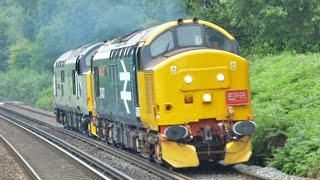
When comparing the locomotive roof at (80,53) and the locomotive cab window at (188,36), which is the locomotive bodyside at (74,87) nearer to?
the locomotive roof at (80,53)

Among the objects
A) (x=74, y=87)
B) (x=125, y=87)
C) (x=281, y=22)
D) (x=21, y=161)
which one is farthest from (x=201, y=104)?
(x=74, y=87)

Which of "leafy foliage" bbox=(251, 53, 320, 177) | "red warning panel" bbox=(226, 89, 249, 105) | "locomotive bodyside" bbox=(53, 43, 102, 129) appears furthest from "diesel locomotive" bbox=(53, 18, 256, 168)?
"locomotive bodyside" bbox=(53, 43, 102, 129)

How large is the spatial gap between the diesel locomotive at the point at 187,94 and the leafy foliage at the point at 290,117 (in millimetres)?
948

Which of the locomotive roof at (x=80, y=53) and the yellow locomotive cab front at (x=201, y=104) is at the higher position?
the locomotive roof at (x=80, y=53)

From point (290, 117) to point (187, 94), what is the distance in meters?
2.77

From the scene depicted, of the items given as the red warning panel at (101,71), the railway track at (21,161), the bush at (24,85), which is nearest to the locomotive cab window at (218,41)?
the railway track at (21,161)

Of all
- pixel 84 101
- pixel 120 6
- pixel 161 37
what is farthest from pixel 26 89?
pixel 161 37

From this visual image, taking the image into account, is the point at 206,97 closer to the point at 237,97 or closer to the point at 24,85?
the point at 237,97

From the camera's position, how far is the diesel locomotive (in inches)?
533

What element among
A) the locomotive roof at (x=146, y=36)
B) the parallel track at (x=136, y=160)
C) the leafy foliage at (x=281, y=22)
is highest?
the leafy foliage at (x=281, y=22)

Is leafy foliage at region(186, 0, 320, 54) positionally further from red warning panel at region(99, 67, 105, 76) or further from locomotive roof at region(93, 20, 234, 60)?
locomotive roof at region(93, 20, 234, 60)

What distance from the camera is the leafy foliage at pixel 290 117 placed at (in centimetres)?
1316

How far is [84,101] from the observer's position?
24.2 metres

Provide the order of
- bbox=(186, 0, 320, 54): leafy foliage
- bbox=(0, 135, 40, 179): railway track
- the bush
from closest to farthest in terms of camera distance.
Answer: bbox=(0, 135, 40, 179): railway track
bbox=(186, 0, 320, 54): leafy foliage
the bush
